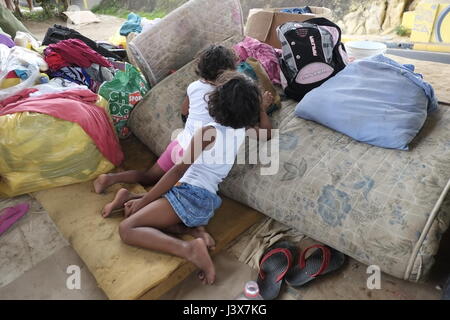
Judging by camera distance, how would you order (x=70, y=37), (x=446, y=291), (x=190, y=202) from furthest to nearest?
1. (x=70, y=37)
2. (x=190, y=202)
3. (x=446, y=291)

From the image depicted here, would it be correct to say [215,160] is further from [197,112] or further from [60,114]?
[60,114]

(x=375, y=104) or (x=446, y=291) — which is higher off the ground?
(x=375, y=104)

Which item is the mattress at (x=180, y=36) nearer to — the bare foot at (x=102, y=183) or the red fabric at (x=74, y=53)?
the red fabric at (x=74, y=53)

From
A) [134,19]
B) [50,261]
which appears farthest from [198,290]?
[134,19]

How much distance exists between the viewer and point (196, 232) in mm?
1511

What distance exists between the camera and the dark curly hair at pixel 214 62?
1.73m

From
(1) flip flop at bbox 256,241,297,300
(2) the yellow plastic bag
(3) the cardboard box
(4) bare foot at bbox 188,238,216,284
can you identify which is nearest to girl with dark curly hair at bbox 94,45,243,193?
(2) the yellow plastic bag

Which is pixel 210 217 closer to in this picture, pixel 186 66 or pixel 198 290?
pixel 198 290

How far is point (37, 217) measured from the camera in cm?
174

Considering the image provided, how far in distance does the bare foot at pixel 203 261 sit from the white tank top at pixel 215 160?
0.27 m

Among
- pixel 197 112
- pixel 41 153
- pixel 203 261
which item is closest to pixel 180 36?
pixel 197 112

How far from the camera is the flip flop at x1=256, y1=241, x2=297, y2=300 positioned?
4.37 feet

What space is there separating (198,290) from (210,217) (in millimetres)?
323

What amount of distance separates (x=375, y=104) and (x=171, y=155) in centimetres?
105
